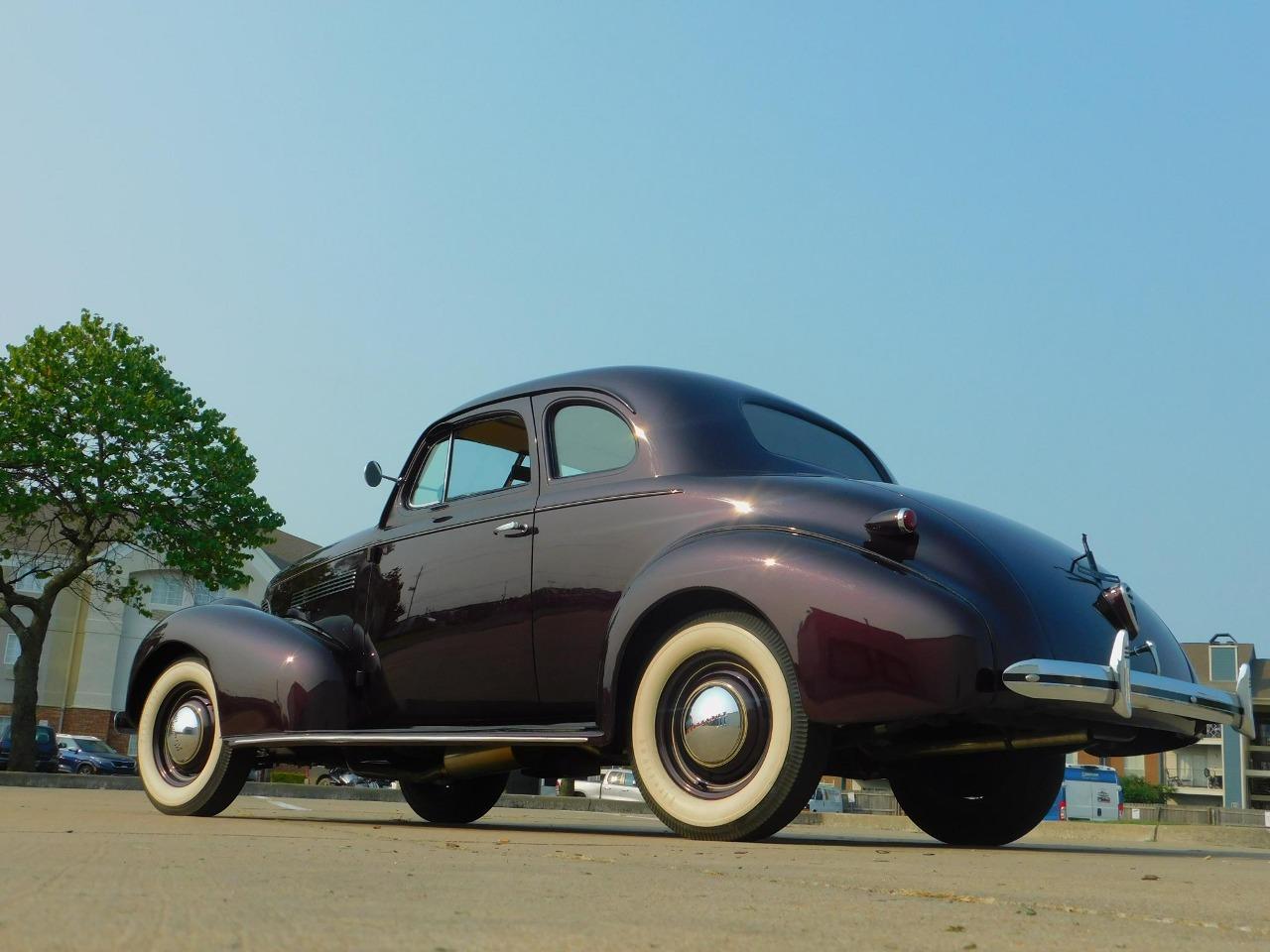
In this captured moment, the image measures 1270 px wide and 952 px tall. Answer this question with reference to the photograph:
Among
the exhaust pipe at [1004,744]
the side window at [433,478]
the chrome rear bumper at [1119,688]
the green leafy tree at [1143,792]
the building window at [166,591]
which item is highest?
the building window at [166,591]

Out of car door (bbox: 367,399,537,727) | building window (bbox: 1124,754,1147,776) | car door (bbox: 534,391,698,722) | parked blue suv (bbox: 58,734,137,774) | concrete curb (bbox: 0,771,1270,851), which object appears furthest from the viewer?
building window (bbox: 1124,754,1147,776)

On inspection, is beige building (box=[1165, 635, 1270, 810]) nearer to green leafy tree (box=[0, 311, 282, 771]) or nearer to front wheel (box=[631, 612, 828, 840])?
green leafy tree (box=[0, 311, 282, 771])

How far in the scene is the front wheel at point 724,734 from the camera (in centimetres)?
443

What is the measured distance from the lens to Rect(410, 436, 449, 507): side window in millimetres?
6770

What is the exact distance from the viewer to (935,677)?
166 inches

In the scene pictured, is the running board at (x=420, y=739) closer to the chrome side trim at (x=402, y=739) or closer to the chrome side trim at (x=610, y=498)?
the chrome side trim at (x=402, y=739)

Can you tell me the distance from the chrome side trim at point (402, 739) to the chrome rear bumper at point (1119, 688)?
1548 millimetres

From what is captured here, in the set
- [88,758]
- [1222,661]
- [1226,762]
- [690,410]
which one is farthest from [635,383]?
[1226,762]

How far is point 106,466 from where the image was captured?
2547 cm

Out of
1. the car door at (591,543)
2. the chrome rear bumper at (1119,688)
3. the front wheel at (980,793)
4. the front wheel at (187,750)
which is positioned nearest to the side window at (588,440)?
the car door at (591,543)

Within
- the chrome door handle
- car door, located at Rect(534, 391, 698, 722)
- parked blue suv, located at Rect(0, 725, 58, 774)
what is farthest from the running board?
parked blue suv, located at Rect(0, 725, 58, 774)

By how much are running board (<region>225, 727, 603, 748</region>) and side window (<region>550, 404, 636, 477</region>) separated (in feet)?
3.96

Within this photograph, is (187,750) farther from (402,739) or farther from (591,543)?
(591,543)

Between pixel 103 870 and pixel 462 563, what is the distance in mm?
3199
